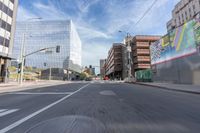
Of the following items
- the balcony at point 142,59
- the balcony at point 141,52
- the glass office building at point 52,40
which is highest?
the glass office building at point 52,40

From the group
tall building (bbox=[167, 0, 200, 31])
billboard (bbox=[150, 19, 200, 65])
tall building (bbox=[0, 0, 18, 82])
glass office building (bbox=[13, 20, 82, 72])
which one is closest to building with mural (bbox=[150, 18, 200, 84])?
billboard (bbox=[150, 19, 200, 65])

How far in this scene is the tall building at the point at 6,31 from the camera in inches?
1164

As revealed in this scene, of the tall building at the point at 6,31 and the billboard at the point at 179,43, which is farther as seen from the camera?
the tall building at the point at 6,31

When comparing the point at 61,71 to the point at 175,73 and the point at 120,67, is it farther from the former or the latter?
the point at 175,73

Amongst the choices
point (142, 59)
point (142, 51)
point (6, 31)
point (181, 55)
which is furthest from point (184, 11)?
point (6, 31)

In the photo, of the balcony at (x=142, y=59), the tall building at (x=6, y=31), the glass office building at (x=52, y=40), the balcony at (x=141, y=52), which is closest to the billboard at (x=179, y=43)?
the balcony at (x=142, y=59)

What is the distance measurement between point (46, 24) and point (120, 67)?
52.4 metres

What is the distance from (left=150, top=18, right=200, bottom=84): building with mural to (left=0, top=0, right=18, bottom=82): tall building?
33097mm

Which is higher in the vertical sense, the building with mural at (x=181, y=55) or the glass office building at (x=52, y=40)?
the glass office building at (x=52, y=40)

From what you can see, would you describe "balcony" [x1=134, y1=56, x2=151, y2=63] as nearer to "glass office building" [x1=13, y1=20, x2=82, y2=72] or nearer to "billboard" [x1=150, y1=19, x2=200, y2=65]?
"billboard" [x1=150, y1=19, x2=200, y2=65]

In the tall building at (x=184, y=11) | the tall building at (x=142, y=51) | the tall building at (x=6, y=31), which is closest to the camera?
the tall building at (x=6, y=31)

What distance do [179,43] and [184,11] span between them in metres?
49.2

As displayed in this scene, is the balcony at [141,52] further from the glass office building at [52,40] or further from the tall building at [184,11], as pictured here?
the glass office building at [52,40]

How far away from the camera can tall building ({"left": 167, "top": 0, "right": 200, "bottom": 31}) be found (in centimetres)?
5647
